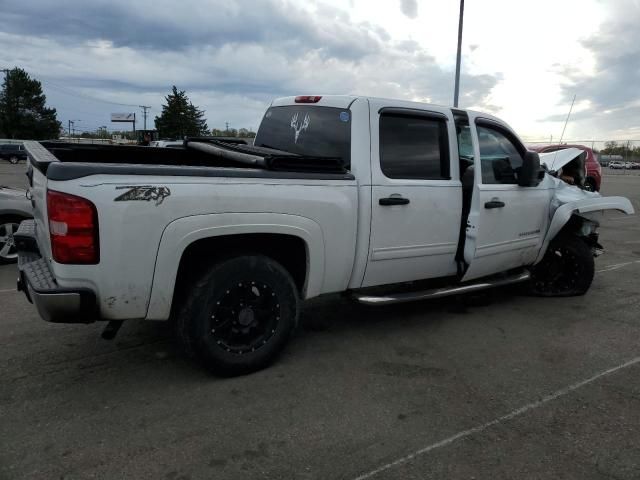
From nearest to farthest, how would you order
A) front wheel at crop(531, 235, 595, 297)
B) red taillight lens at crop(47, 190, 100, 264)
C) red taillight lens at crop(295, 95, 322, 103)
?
1. red taillight lens at crop(47, 190, 100, 264)
2. red taillight lens at crop(295, 95, 322, 103)
3. front wheel at crop(531, 235, 595, 297)

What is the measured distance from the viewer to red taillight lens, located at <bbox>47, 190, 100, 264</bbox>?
2.73 meters

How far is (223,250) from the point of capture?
11.0 ft

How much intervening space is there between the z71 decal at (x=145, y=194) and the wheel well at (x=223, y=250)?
0.40m

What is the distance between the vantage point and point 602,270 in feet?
22.8

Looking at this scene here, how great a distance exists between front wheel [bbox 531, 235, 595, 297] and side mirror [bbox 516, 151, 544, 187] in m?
1.02

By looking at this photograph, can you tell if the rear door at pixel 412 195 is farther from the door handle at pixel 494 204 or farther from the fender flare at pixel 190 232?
the fender flare at pixel 190 232

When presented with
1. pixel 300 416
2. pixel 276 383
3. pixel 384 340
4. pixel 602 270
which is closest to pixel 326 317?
pixel 384 340

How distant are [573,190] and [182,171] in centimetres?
441

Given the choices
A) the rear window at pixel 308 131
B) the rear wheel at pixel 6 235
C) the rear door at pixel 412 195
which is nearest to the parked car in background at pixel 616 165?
the rear door at pixel 412 195

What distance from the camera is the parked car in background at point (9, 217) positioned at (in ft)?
21.5

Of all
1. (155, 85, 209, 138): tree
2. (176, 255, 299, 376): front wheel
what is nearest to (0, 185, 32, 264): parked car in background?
(176, 255, 299, 376): front wheel

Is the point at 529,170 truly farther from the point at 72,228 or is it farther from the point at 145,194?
the point at 72,228

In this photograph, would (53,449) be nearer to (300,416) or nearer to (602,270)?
(300,416)

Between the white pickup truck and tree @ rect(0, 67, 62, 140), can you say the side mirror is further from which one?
tree @ rect(0, 67, 62, 140)
